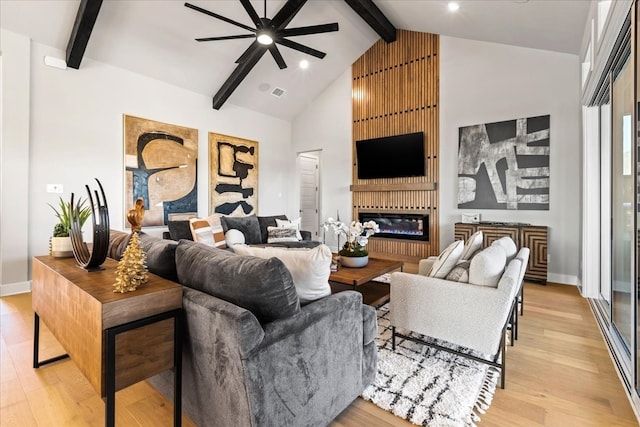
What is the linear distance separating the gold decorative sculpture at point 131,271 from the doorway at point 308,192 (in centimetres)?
618

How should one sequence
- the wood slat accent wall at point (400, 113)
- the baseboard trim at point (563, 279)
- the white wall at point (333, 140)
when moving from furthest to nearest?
the white wall at point (333, 140)
the wood slat accent wall at point (400, 113)
the baseboard trim at point (563, 279)

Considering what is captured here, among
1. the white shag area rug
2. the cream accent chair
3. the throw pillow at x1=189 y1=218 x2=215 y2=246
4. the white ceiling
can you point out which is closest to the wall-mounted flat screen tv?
the white ceiling

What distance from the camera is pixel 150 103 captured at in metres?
5.04

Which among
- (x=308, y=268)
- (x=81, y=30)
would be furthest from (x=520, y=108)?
(x=81, y=30)

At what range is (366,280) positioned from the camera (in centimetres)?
281

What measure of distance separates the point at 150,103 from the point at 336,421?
5305 millimetres

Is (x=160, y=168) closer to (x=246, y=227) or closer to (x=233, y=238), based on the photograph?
(x=246, y=227)

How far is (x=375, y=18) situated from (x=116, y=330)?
5.68 metres

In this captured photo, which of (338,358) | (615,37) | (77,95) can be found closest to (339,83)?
(77,95)

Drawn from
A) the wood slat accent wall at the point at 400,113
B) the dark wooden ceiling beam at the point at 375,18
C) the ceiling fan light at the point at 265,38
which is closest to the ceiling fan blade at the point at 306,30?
the ceiling fan light at the point at 265,38

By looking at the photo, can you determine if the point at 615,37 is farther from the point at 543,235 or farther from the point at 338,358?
the point at 338,358

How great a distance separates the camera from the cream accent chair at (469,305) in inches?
74.0

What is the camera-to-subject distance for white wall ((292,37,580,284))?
423 centimetres

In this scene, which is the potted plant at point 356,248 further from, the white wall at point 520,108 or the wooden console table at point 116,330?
the white wall at point 520,108
